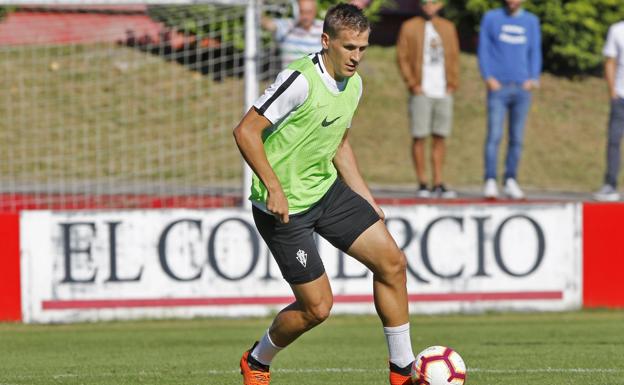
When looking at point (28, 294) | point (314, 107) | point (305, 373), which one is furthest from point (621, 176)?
point (314, 107)

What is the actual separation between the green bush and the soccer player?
1506 cm

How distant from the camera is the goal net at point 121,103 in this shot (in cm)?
1388

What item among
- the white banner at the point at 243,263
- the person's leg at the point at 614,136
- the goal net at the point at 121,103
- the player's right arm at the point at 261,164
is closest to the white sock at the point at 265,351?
the player's right arm at the point at 261,164

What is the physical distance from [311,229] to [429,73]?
679 centimetres

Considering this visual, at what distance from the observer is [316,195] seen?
6934 mm

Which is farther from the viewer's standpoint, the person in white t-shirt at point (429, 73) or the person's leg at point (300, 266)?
the person in white t-shirt at point (429, 73)

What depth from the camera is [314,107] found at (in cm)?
670

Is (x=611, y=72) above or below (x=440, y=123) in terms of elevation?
above

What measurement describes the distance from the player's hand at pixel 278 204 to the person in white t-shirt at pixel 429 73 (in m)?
7.08

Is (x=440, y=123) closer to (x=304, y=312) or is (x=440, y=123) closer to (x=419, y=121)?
(x=419, y=121)

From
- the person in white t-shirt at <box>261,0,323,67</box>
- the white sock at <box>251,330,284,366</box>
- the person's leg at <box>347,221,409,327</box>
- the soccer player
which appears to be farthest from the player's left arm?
the person in white t-shirt at <box>261,0,323,67</box>

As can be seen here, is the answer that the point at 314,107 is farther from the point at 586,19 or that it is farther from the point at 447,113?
the point at 586,19

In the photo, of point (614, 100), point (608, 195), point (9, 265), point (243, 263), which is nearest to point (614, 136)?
point (614, 100)

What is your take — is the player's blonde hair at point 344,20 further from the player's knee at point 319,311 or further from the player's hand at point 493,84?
the player's hand at point 493,84
